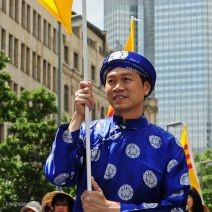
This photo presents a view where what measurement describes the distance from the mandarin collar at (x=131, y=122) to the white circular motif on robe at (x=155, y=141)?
9 centimetres

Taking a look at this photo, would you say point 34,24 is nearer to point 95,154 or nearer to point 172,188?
point 95,154

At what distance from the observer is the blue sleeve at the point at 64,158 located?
17.0ft

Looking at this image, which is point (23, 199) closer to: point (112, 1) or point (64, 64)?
point (64, 64)

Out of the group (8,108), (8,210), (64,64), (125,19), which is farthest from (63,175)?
(125,19)

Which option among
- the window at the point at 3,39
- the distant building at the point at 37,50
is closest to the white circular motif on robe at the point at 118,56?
the distant building at the point at 37,50

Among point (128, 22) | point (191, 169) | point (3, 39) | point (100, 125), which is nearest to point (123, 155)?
point (100, 125)

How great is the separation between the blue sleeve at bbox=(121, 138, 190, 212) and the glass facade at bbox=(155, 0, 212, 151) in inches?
6817

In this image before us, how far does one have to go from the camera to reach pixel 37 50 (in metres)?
58.8

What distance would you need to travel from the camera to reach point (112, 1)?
16988 centimetres

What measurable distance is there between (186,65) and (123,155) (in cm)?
17835

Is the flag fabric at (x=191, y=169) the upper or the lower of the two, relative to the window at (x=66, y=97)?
lower

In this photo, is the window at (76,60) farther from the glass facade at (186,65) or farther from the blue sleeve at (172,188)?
the glass facade at (186,65)

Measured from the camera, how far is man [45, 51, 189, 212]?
510cm

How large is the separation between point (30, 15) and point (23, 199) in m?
25.4
